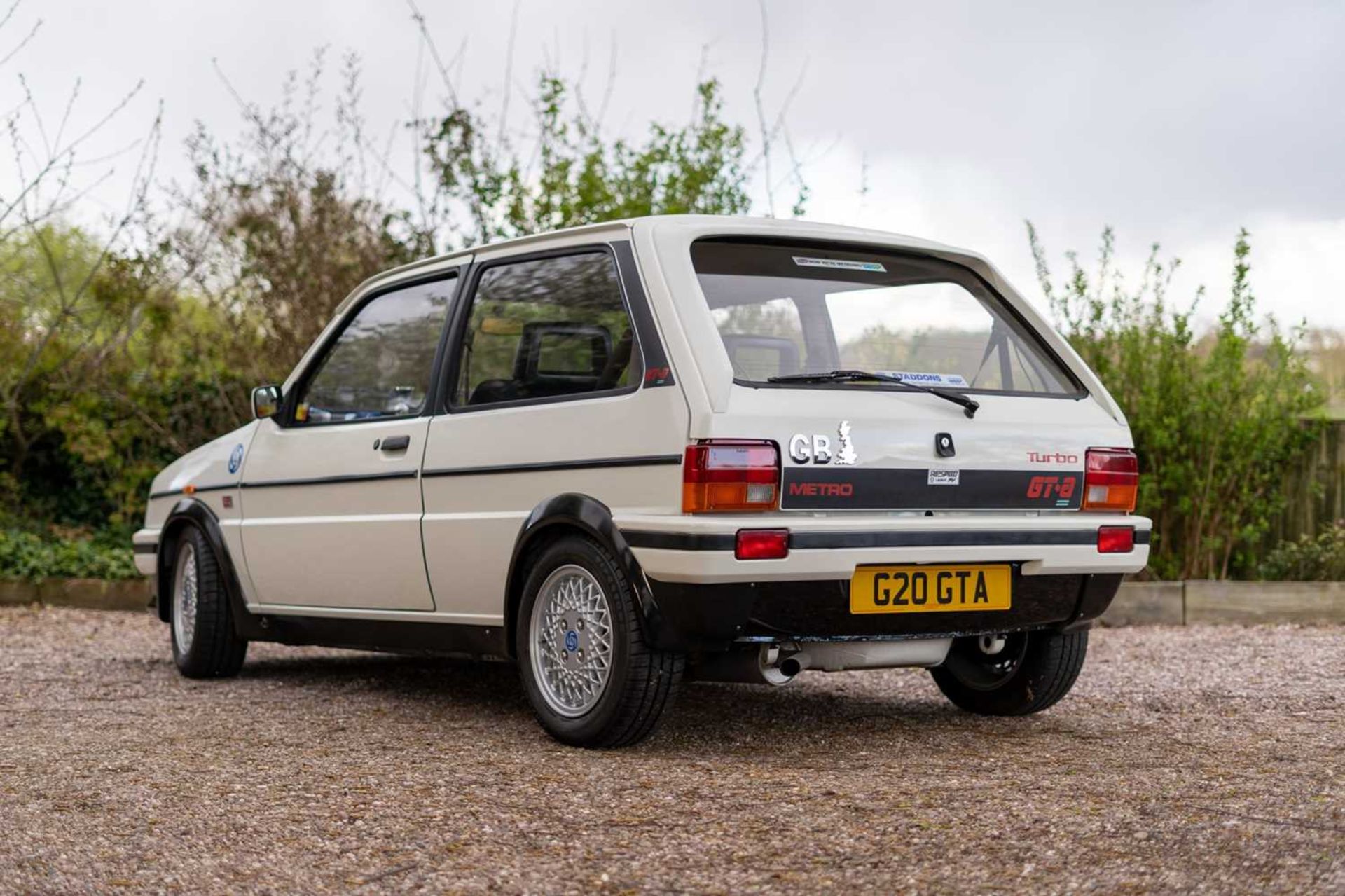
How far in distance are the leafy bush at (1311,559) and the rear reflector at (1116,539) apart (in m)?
5.41

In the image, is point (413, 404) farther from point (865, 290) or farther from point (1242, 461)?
point (1242, 461)

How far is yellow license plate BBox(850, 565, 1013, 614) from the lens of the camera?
4.76 m

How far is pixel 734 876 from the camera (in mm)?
3391

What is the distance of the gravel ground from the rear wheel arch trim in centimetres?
44

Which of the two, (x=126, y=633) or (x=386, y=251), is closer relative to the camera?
(x=126, y=633)

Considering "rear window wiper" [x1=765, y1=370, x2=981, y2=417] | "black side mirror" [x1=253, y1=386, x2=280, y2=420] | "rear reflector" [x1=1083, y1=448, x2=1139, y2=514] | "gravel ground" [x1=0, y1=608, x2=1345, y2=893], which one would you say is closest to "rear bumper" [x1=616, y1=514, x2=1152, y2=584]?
"rear reflector" [x1=1083, y1=448, x2=1139, y2=514]

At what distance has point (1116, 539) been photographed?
5203mm

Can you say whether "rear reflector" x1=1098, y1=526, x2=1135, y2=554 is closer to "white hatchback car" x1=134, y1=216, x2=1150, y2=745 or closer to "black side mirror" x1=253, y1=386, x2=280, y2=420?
"white hatchback car" x1=134, y1=216, x2=1150, y2=745

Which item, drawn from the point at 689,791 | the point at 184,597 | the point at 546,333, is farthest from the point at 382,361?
the point at 689,791

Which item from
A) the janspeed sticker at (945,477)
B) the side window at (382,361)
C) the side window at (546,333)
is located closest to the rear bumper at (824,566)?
the janspeed sticker at (945,477)

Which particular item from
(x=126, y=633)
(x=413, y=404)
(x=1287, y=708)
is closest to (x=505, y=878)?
(x=413, y=404)

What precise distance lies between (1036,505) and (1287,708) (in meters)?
1.69

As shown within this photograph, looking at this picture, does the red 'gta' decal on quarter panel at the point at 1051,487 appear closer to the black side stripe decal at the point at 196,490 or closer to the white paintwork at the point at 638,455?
the white paintwork at the point at 638,455

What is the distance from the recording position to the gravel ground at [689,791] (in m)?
3.45
